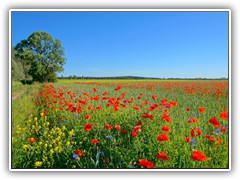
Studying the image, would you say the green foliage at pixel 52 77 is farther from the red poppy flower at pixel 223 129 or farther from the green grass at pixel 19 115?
the red poppy flower at pixel 223 129

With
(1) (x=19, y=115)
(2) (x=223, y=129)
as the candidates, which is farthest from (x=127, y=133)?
(1) (x=19, y=115)

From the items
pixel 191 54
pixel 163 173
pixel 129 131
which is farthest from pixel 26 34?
pixel 163 173

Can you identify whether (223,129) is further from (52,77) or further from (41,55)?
(41,55)

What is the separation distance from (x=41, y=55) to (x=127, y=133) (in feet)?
4.77

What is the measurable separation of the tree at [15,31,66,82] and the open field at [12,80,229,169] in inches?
9.0

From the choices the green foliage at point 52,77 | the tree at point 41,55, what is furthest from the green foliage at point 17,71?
the green foliage at point 52,77

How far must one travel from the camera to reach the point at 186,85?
4121mm

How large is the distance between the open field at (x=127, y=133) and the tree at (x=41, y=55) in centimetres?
23

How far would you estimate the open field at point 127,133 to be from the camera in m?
3.09

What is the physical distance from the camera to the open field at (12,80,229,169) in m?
3.09

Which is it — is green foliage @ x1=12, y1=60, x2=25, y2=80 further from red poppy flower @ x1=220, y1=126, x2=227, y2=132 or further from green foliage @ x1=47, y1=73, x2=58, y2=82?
red poppy flower @ x1=220, y1=126, x2=227, y2=132

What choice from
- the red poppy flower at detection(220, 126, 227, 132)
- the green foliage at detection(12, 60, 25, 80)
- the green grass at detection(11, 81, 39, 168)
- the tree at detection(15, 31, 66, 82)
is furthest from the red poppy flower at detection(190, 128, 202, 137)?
the green foliage at detection(12, 60, 25, 80)

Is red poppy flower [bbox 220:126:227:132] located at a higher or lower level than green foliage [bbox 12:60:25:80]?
lower
